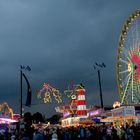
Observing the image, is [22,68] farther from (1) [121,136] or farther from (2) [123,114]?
(1) [121,136]

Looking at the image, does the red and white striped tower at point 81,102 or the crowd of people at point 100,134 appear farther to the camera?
the red and white striped tower at point 81,102

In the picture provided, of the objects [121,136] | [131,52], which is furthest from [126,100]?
[121,136]

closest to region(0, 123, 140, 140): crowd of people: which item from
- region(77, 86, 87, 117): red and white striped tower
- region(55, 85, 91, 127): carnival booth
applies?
region(55, 85, 91, 127): carnival booth

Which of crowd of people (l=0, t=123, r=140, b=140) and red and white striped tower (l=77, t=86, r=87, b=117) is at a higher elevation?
red and white striped tower (l=77, t=86, r=87, b=117)

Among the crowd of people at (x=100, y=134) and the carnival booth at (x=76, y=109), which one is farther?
the carnival booth at (x=76, y=109)

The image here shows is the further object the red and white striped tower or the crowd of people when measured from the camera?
the red and white striped tower

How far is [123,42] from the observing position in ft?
154

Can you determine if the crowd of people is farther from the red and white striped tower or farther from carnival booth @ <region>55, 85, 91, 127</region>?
the red and white striped tower

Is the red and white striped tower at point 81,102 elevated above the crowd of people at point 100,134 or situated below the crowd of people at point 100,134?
above

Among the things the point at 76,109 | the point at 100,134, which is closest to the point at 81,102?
the point at 76,109

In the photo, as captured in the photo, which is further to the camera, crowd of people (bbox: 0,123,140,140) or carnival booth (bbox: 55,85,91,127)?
carnival booth (bbox: 55,85,91,127)

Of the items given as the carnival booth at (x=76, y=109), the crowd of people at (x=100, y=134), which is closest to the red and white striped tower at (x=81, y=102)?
the carnival booth at (x=76, y=109)

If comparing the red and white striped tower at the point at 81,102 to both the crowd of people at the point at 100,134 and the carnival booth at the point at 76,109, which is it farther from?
the crowd of people at the point at 100,134

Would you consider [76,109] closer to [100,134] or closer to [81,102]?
[81,102]
